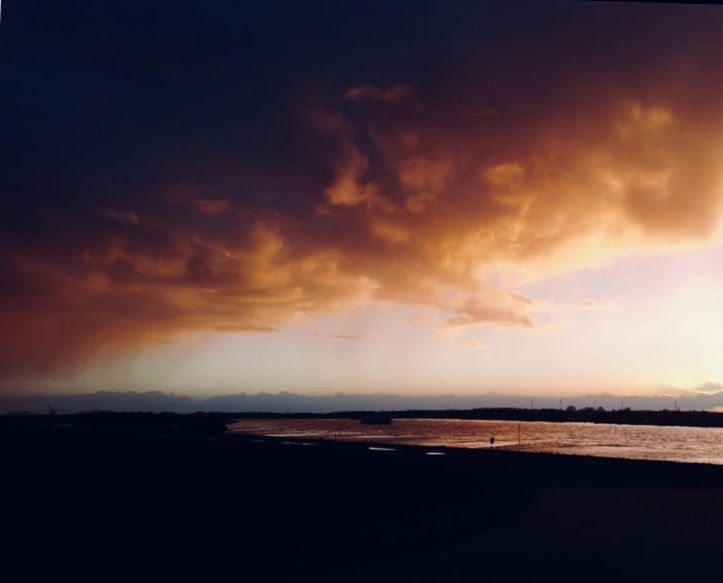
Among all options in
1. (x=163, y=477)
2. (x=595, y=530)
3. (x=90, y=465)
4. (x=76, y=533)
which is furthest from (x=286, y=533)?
(x=90, y=465)

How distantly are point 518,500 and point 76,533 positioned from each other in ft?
36.9

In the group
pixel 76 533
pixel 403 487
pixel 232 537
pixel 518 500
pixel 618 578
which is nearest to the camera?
pixel 618 578

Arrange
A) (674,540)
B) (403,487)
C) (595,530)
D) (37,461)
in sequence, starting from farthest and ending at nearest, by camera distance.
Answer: (37,461) → (403,487) → (595,530) → (674,540)

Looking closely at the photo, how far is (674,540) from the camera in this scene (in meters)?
12.6

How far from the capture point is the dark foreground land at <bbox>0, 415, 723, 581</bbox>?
1097 cm

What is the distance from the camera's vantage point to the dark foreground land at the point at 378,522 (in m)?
11.0

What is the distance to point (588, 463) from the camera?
29688 mm

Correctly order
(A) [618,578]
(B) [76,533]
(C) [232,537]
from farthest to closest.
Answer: (B) [76,533] < (C) [232,537] < (A) [618,578]

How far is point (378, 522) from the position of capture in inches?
626

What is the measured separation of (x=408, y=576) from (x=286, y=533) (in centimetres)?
602

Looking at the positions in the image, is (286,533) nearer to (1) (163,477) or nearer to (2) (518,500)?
(2) (518,500)

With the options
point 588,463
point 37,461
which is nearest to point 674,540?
point 588,463

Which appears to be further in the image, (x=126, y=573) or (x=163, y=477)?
(x=163, y=477)

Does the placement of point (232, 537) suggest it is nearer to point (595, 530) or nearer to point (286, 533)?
point (286, 533)
